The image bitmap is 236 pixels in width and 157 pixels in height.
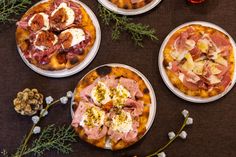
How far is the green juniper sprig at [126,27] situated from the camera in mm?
1534

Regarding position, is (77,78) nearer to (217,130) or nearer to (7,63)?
(7,63)

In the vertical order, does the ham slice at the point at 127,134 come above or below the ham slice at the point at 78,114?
below

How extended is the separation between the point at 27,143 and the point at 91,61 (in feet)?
1.27

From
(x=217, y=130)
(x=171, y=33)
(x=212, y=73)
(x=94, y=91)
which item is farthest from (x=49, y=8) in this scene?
(x=217, y=130)

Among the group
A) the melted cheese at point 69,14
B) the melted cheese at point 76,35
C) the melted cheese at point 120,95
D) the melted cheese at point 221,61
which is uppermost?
the melted cheese at point 69,14

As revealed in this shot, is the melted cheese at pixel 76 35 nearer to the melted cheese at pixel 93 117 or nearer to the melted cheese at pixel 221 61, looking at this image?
the melted cheese at pixel 93 117

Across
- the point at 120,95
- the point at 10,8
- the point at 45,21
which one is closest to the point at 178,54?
the point at 120,95

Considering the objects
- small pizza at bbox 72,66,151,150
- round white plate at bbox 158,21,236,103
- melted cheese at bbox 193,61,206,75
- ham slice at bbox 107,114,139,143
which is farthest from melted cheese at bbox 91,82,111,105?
melted cheese at bbox 193,61,206,75

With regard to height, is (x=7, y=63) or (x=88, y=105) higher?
(x=7, y=63)

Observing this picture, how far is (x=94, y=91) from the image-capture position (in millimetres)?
1485

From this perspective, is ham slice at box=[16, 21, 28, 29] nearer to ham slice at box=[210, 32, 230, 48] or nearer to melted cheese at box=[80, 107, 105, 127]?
melted cheese at box=[80, 107, 105, 127]

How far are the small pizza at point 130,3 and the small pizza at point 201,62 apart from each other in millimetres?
178

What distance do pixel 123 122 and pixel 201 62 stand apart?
0.34 m

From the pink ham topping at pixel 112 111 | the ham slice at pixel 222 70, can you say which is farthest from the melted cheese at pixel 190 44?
the pink ham topping at pixel 112 111
